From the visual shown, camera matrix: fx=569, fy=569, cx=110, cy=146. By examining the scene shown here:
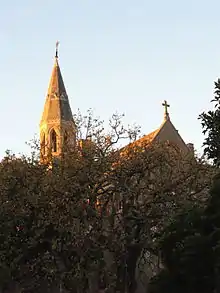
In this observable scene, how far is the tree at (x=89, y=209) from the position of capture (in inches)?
953

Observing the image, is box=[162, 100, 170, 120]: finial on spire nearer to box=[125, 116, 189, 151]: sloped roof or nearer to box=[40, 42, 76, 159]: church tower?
box=[125, 116, 189, 151]: sloped roof

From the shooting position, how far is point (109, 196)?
84.3 feet

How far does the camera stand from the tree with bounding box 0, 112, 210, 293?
24.2m

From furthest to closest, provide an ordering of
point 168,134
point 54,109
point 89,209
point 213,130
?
point 54,109 < point 168,134 < point 89,209 < point 213,130

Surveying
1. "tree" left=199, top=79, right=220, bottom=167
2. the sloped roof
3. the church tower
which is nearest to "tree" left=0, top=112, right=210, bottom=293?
"tree" left=199, top=79, right=220, bottom=167

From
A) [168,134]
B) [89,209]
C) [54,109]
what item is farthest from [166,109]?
[89,209]

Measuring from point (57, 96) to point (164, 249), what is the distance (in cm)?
3412

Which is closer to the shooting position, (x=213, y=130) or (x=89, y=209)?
(x=213, y=130)

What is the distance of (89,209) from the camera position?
24.7 meters

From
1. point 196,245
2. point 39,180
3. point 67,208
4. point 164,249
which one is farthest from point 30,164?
point 196,245

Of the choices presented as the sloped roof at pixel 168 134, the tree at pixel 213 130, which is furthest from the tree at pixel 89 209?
the sloped roof at pixel 168 134

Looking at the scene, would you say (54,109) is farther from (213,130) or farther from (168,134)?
(213,130)

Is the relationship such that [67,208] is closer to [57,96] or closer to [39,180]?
[39,180]

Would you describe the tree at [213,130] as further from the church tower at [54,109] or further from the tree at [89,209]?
the church tower at [54,109]
